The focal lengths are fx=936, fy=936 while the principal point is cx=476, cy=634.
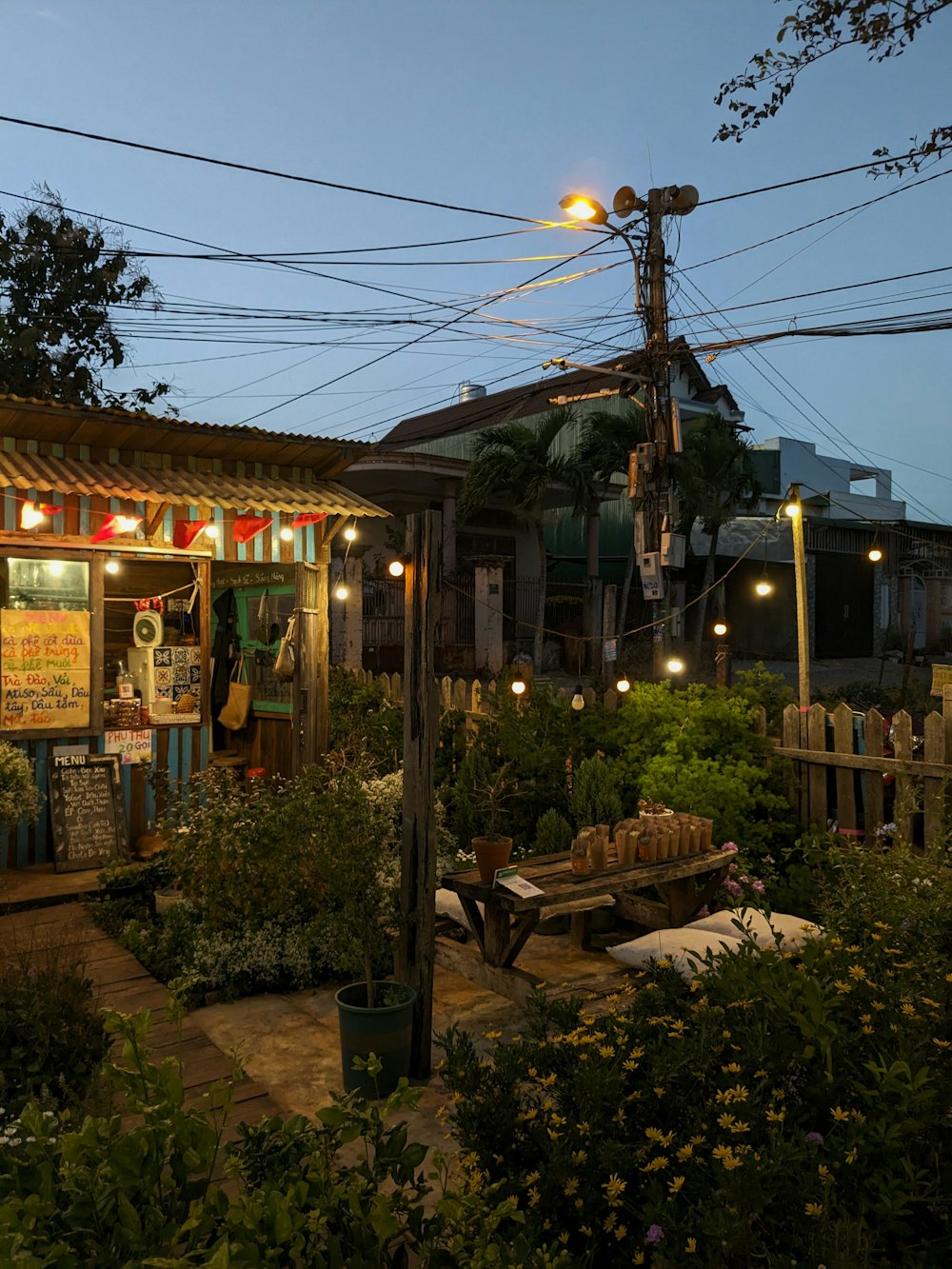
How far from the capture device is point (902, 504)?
3325 centimetres

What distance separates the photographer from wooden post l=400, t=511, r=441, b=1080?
4.93m

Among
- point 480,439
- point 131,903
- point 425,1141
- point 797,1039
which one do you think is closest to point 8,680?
point 131,903

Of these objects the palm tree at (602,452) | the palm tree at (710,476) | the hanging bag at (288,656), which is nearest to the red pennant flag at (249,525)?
the hanging bag at (288,656)

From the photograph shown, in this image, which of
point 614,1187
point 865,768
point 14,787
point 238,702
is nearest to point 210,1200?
point 614,1187

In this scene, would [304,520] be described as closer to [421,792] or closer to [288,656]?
[288,656]

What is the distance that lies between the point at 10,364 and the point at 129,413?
1190 cm

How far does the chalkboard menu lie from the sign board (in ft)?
0.58

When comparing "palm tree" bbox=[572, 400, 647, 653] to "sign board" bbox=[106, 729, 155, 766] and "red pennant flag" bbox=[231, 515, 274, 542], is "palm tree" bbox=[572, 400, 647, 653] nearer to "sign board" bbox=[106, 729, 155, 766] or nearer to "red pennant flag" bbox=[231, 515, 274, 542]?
"red pennant flag" bbox=[231, 515, 274, 542]

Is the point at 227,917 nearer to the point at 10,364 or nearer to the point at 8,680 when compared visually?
the point at 8,680

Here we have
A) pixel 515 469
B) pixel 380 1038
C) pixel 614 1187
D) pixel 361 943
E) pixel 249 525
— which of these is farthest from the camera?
pixel 515 469

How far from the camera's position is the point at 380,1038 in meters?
4.72

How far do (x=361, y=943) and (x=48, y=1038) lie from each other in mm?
1538

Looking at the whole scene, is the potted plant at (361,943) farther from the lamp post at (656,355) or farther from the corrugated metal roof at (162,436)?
the lamp post at (656,355)

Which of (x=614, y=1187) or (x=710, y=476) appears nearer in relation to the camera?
(x=614, y=1187)
